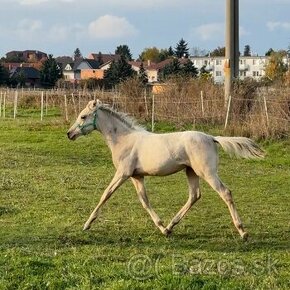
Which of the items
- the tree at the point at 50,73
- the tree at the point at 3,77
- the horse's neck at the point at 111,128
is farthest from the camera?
the tree at the point at 50,73

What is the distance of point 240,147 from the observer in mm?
10656

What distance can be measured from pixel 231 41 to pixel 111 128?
1715 centimetres

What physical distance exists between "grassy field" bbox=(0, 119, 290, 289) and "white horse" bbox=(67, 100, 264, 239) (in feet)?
1.56

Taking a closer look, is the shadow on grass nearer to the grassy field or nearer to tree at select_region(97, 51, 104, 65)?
the grassy field

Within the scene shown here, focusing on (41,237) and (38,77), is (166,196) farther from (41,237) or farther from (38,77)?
(38,77)

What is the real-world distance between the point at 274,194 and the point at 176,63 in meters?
57.0

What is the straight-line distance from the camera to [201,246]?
961 cm

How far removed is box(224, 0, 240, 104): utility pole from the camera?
2725cm

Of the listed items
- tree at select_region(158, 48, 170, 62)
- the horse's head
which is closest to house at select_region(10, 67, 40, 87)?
tree at select_region(158, 48, 170, 62)

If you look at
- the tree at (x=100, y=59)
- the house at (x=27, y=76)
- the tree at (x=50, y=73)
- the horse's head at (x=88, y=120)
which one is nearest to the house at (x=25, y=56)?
the tree at (x=100, y=59)

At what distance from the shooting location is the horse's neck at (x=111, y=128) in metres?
11.2

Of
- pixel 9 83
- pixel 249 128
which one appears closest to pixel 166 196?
pixel 249 128

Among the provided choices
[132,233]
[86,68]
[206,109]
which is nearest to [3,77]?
[86,68]

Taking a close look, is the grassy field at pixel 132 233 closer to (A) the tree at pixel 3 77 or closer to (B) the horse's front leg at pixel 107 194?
(B) the horse's front leg at pixel 107 194
